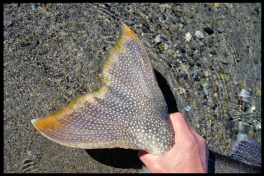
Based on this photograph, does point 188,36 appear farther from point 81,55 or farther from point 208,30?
point 81,55

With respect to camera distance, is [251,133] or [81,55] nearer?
[81,55]

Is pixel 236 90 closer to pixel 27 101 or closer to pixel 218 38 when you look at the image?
pixel 218 38

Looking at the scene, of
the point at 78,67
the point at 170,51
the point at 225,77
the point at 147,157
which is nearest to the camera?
the point at 147,157

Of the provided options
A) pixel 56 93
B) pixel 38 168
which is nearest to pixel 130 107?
pixel 56 93

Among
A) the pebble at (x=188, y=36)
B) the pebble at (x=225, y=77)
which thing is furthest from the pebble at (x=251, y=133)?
the pebble at (x=188, y=36)

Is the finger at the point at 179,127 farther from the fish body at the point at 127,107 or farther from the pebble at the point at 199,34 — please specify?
the pebble at the point at 199,34

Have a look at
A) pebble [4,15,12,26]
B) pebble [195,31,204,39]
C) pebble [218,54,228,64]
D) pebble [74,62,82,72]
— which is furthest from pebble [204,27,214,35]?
pebble [4,15,12,26]

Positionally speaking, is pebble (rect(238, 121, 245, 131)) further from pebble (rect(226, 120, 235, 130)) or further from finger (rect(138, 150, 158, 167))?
finger (rect(138, 150, 158, 167))

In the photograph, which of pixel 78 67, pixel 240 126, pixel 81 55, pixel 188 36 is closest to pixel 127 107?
pixel 78 67
